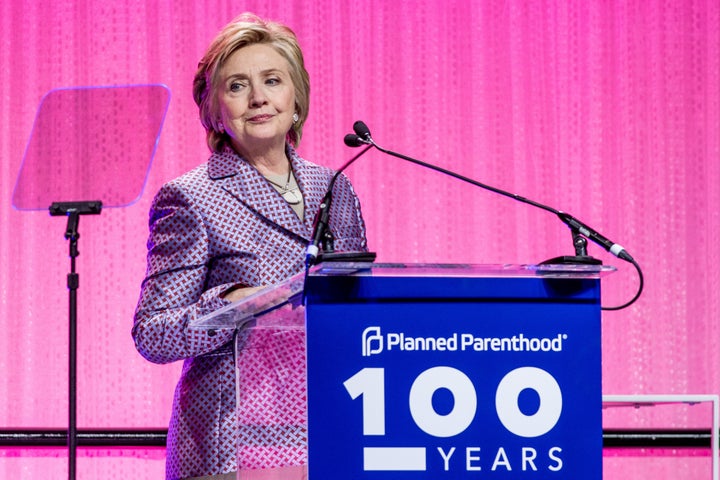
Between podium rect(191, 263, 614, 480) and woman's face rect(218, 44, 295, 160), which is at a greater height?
woman's face rect(218, 44, 295, 160)

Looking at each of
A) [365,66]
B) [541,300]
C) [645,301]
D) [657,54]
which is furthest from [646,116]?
[541,300]

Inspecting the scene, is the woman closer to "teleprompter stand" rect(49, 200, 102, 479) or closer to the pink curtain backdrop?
"teleprompter stand" rect(49, 200, 102, 479)

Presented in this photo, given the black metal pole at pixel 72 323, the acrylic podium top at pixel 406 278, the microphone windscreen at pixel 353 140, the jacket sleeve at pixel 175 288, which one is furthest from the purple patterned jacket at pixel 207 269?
the black metal pole at pixel 72 323

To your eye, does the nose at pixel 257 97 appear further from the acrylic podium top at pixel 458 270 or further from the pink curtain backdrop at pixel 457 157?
the pink curtain backdrop at pixel 457 157

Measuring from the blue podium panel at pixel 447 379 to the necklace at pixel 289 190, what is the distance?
30.5 inches

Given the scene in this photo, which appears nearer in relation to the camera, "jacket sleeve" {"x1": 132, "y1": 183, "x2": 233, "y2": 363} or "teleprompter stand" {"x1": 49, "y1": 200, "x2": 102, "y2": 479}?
"jacket sleeve" {"x1": 132, "y1": 183, "x2": 233, "y2": 363}

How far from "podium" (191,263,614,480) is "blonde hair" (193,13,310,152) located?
0.85 meters

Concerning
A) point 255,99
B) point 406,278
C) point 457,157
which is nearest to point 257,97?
point 255,99

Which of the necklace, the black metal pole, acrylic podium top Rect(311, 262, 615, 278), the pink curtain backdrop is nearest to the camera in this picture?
acrylic podium top Rect(311, 262, 615, 278)

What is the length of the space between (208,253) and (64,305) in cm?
169

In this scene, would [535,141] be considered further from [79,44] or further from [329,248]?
[329,248]

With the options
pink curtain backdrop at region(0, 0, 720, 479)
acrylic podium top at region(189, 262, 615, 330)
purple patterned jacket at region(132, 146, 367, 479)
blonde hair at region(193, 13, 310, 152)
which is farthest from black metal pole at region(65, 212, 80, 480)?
acrylic podium top at region(189, 262, 615, 330)

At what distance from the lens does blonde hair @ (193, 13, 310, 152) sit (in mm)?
2000

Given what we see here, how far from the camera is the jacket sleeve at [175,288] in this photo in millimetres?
1673
